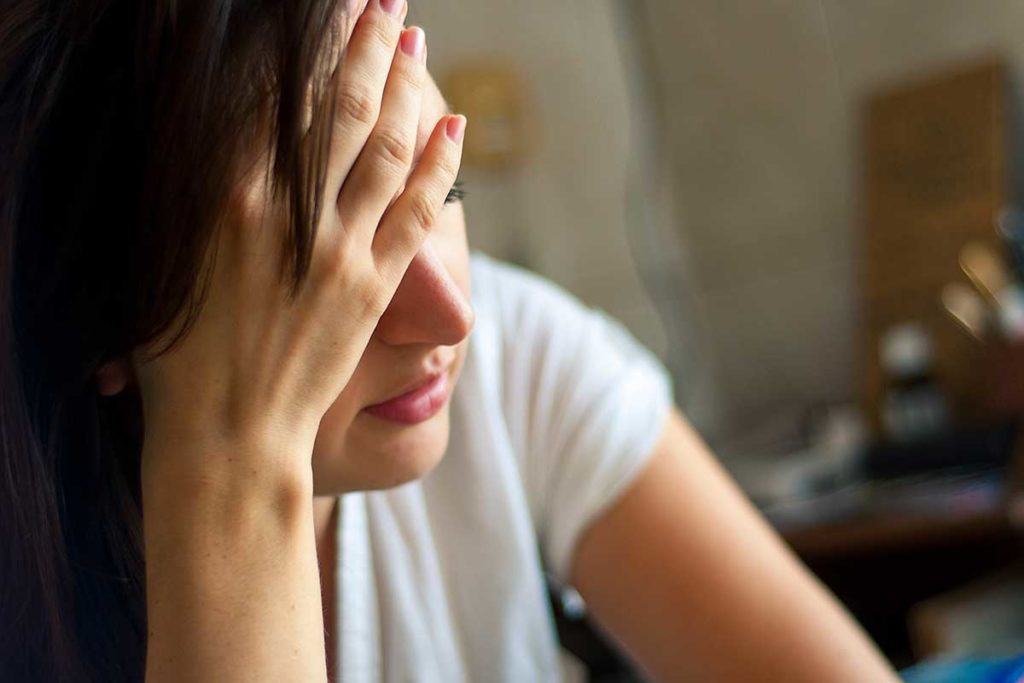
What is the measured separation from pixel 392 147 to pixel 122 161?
5.8 inches

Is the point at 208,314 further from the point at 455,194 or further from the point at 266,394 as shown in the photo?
the point at 455,194

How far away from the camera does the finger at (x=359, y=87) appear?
604 millimetres

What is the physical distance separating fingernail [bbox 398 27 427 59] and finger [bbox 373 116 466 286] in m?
0.04

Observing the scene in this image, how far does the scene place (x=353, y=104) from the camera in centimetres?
61

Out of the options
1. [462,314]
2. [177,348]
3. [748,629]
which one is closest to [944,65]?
[748,629]

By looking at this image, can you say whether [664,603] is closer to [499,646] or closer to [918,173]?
[499,646]

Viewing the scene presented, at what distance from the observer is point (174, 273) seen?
1.94 ft

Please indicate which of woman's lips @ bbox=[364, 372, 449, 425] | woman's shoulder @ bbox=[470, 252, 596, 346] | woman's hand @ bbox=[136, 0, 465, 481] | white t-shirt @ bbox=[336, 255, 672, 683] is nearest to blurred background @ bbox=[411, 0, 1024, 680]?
white t-shirt @ bbox=[336, 255, 672, 683]

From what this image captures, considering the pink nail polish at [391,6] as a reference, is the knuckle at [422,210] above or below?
below

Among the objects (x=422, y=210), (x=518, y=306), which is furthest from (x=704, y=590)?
(x=422, y=210)

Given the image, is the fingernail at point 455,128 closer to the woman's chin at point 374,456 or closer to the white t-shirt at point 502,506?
the woman's chin at point 374,456

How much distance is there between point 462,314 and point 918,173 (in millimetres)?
1181

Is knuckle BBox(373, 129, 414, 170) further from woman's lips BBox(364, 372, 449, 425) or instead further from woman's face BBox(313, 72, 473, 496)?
woman's lips BBox(364, 372, 449, 425)

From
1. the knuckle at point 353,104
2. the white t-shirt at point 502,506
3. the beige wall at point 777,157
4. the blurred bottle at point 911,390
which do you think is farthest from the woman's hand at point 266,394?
the beige wall at point 777,157
